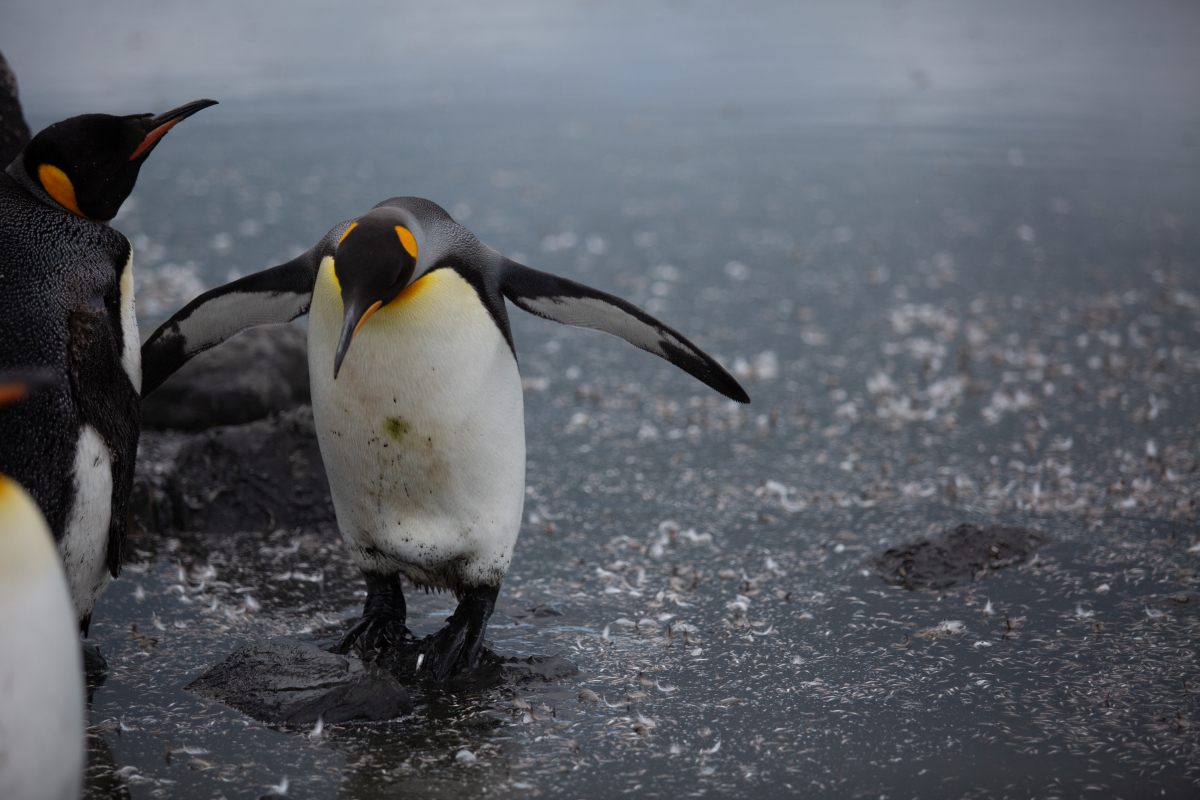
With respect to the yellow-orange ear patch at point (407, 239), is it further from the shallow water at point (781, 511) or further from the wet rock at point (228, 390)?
the wet rock at point (228, 390)

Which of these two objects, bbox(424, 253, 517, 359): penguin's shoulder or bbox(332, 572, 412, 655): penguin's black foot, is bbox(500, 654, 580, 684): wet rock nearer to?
bbox(332, 572, 412, 655): penguin's black foot

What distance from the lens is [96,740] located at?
2439mm

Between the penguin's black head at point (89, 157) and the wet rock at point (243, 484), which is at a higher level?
the penguin's black head at point (89, 157)

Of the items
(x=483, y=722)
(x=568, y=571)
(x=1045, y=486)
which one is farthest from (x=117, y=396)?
(x=1045, y=486)

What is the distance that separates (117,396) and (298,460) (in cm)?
131

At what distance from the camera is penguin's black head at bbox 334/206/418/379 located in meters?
2.38

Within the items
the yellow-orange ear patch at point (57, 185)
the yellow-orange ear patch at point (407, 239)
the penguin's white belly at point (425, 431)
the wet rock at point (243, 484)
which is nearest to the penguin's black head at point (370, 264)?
the yellow-orange ear patch at point (407, 239)

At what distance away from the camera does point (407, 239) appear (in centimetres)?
249

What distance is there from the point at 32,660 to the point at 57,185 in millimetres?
1550

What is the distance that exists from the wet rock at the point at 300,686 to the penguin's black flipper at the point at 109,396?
1.27 ft

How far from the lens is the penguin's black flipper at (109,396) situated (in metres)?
2.42

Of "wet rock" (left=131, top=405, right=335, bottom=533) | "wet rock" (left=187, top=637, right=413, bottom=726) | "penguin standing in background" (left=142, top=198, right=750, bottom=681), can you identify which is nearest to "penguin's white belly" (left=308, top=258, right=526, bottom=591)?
"penguin standing in background" (left=142, top=198, right=750, bottom=681)

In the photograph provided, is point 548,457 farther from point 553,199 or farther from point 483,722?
point 553,199

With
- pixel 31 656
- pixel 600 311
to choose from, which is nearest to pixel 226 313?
pixel 600 311
